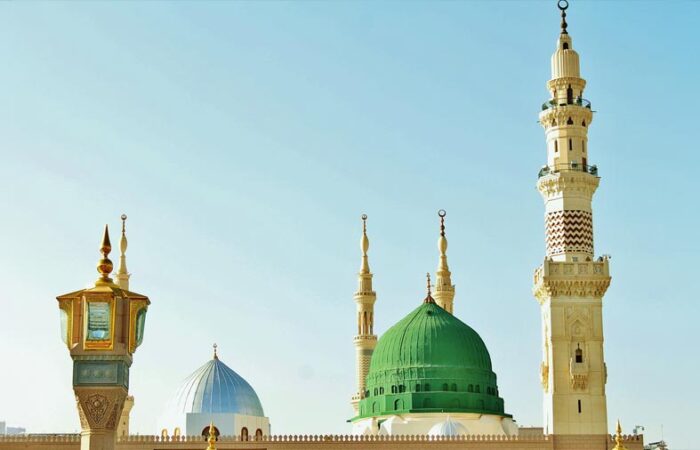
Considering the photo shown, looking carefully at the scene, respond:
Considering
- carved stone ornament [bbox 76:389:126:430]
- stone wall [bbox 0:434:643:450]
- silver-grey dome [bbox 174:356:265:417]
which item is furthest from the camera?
silver-grey dome [bbox 174:356:265:417]

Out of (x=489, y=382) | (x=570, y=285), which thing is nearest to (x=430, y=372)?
(x=489, y=382)

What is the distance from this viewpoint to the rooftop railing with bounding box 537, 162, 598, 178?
46281mm

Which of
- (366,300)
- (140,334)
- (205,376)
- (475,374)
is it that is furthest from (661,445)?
(140,334)

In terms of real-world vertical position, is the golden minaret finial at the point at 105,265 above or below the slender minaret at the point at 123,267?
below

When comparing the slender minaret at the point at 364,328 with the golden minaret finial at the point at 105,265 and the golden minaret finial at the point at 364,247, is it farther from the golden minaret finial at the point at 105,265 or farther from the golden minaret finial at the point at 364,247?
the golden minaret finial at the point at 105,265

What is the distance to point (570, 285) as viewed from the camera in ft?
149

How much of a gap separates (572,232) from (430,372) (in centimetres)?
892

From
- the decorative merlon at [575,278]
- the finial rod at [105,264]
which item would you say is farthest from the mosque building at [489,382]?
the finial rod at [105,264]

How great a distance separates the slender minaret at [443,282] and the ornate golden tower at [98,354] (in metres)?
41.8

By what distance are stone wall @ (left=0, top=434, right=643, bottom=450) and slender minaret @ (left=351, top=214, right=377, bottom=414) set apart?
32.6ft

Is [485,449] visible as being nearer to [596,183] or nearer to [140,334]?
[596,183]

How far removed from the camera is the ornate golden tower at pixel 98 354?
616 inches

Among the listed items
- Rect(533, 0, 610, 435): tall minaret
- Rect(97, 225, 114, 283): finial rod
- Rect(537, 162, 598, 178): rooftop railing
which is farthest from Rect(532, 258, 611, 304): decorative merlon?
Rect(97, 225, 114, 283): finial rod

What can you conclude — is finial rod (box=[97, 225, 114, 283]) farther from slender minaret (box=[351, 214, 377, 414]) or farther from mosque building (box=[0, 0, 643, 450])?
slender minaret (box=[351, 214, 377, 414])
